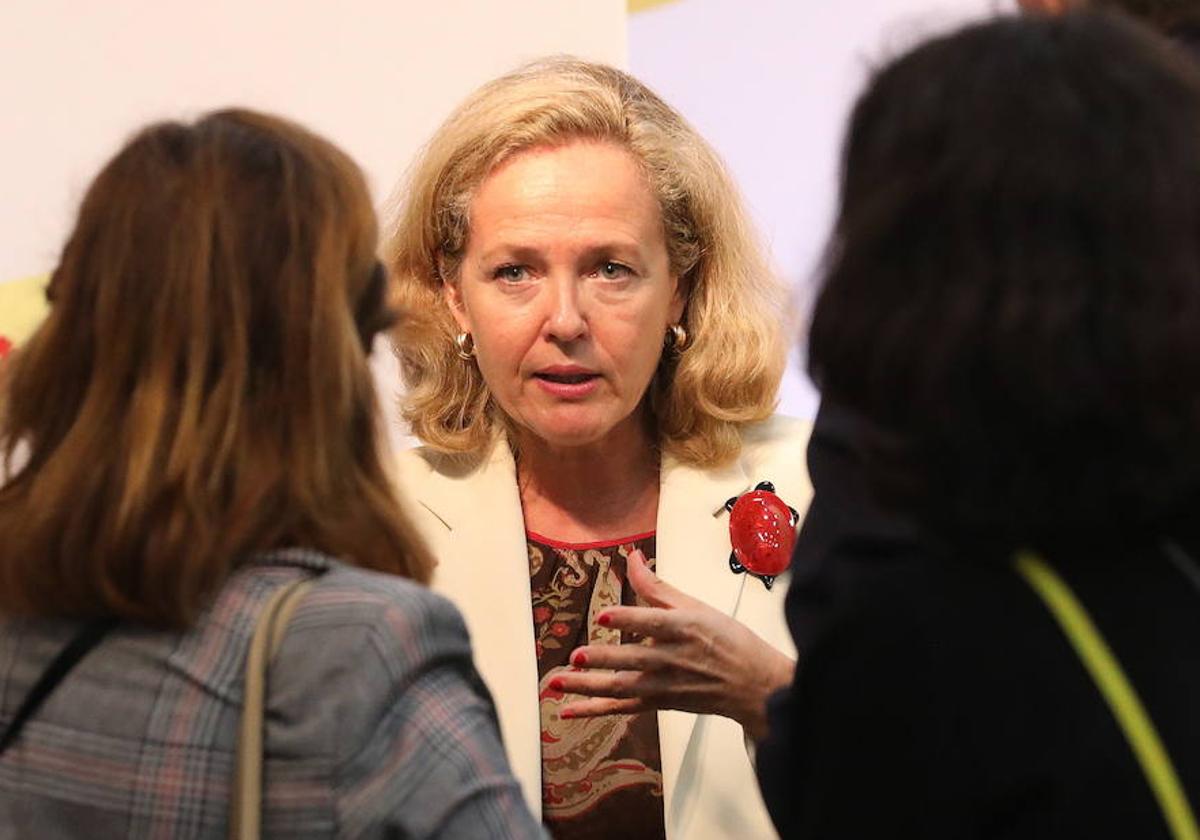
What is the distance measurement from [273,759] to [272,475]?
0.76 ft

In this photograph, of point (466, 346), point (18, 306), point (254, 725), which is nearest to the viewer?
point (254, 725)

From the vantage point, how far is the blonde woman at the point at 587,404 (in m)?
2.51

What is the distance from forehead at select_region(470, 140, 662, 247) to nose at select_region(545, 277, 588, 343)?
0.28 feet

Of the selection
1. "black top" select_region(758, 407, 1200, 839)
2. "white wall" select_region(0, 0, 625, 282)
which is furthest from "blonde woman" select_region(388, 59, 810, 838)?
"black top" select_region(758, 407, 1200, 839)

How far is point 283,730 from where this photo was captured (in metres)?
1.34

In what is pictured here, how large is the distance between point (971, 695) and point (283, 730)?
53 centimetres

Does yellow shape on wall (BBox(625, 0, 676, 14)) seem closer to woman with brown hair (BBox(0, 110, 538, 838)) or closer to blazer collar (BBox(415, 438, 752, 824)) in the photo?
blazer collar (BBox(415, 438, 752, 824))

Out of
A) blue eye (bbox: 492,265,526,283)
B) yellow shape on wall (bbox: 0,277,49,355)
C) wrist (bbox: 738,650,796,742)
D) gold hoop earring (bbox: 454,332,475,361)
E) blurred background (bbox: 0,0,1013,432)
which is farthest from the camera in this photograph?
blurred background (bbox: 0,0,1013,432)

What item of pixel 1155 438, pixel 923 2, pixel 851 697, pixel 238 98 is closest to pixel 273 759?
pixel 851 697

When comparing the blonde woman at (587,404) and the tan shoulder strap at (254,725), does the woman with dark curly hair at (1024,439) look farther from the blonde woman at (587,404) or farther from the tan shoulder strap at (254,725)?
the blonde woman at (587,404)

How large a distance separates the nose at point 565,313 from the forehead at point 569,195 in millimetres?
86

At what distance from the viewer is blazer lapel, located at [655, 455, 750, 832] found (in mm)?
2645

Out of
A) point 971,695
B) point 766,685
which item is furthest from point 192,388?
point 766,685

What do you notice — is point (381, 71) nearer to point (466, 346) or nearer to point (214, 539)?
point (466, 346)
